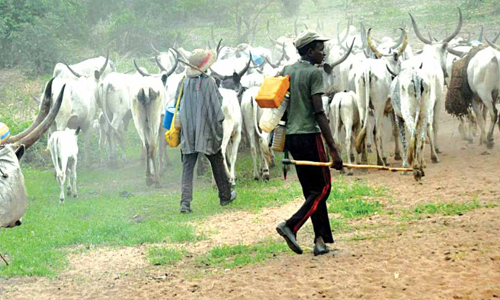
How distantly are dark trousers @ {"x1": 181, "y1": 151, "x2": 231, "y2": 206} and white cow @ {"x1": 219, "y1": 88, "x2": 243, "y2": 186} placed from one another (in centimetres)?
105

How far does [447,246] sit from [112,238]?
12.7 ft

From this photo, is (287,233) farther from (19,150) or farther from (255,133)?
(255,133)

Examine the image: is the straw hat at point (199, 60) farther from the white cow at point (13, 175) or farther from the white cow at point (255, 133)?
the white cow at point (13, 175)

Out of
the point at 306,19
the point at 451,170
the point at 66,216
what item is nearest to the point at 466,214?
the point at 451,170

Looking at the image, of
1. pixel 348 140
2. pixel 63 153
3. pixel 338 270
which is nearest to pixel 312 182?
pixel 338 270

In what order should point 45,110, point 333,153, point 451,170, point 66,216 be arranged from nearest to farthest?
point 45,110, point 333,153, point 66,216, point 451,170

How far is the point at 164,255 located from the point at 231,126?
3900 mm

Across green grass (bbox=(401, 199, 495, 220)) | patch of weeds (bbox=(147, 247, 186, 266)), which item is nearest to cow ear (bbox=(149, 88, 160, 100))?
patch of weeds (bbox=(147, 247, 186, 266))

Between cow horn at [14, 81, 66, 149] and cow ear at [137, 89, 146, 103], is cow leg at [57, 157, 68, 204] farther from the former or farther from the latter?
cow horn at [14, 81, 66, 149]

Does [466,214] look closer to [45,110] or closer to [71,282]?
[71,282]

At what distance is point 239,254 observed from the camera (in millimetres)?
7078

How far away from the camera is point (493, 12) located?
25.8m

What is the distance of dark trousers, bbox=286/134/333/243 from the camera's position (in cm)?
641

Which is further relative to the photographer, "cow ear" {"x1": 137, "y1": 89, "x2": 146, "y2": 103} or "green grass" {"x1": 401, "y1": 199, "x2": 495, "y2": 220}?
"cow ear" {"x1": 137, "y1": 89, "x2": 146, "y2": 103}
